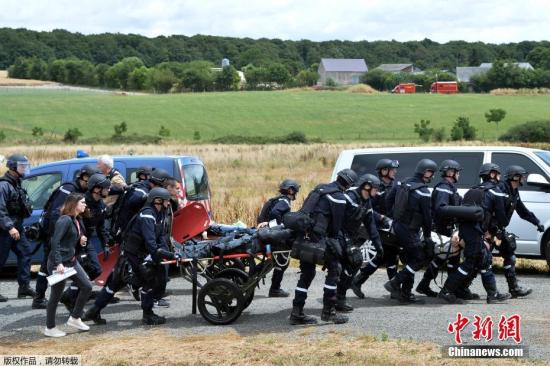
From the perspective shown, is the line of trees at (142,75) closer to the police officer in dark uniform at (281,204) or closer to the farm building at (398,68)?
the farm building at (398,68)

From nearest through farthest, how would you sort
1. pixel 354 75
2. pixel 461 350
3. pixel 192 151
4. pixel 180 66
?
pixel 461 350, pixel 192 151, pixel 180 66, pixel 354 75

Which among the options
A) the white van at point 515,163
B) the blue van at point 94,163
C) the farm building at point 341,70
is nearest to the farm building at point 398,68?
the farm building at point 341,70

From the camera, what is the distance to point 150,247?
9.08 metres

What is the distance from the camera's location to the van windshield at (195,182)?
489 inches

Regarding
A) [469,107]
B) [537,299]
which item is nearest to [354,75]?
[469,107]

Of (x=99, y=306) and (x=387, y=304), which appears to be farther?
(x=387, y=304)

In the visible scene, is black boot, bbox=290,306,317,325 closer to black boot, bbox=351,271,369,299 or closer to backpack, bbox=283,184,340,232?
backpack, bbox=283,184,340,232

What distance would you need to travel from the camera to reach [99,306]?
963 centimetres

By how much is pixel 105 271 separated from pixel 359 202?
11.4ft

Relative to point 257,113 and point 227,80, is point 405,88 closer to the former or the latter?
point 227,80

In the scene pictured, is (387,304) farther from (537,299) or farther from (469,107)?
(469,107)

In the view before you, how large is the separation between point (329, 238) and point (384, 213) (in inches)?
96.4

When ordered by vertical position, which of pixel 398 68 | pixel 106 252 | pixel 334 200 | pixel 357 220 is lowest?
pixel 106 252

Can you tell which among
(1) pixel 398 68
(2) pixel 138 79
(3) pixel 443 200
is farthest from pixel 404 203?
(1) pixel 398 68
